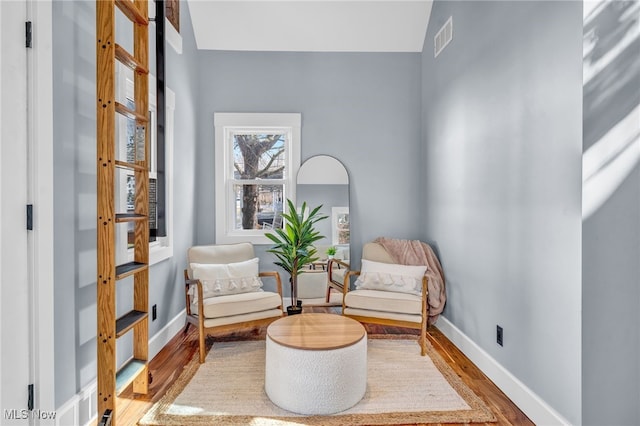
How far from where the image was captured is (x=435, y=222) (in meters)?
3.78

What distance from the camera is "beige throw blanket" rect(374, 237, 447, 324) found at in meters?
3.46

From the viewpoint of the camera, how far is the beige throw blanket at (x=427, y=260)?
3465mm

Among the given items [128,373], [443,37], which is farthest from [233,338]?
[443,37]

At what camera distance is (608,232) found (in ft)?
5.70

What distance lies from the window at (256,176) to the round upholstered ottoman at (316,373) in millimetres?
2056

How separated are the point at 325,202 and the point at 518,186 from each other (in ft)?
7.18

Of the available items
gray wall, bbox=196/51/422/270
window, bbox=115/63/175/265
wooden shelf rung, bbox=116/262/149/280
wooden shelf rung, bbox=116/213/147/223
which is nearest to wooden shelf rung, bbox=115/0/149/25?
window, bbox=115/63/175/265

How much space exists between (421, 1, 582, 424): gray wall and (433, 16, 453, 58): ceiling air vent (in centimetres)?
8

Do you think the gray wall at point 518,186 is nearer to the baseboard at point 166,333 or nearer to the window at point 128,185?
→ the window at point 128,185
